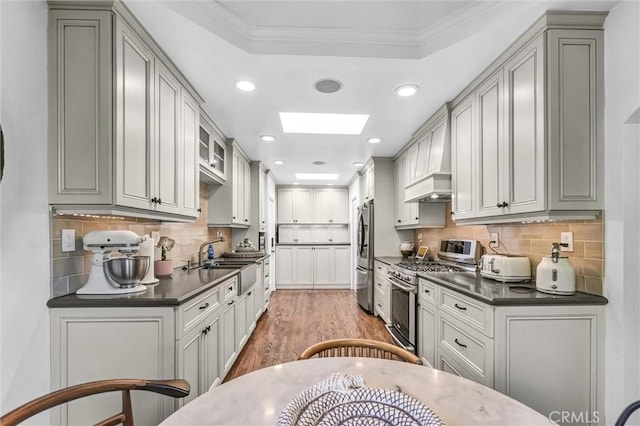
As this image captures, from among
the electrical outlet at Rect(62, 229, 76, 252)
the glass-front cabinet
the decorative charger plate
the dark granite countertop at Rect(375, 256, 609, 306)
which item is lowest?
the dark granite countertop at Rect(375, 256, 609, 306)

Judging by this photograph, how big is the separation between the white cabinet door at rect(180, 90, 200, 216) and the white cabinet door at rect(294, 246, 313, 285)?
411 cm

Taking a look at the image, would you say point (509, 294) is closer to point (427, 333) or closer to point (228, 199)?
point (427, 333)

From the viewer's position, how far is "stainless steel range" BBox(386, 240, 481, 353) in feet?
9.18

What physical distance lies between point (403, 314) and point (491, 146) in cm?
179

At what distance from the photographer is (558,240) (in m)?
1.91

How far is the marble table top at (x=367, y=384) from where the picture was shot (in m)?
0.74

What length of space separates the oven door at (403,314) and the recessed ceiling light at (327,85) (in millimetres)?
1854

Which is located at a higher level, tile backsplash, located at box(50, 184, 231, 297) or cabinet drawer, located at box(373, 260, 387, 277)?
tile backsplash, located at box(50, 184, 231, 297)

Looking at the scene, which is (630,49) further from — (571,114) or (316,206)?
(316,206)

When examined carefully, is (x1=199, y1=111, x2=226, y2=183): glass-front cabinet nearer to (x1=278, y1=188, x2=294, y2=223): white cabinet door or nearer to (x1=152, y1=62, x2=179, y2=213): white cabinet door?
(x1=152, y1=62, x2=179, y2=213): white cabinet door

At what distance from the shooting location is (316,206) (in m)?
6.74

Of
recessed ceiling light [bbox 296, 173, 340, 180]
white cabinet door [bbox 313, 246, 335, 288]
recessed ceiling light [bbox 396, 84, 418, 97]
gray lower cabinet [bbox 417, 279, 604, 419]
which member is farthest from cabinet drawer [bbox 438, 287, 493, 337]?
white cabinet door [bbox 313, 246, 335, 288]

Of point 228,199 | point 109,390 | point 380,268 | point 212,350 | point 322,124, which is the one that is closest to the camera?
point 109,390

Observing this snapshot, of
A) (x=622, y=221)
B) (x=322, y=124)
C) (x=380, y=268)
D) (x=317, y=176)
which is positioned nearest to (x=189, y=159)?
(x=322, y=124)
